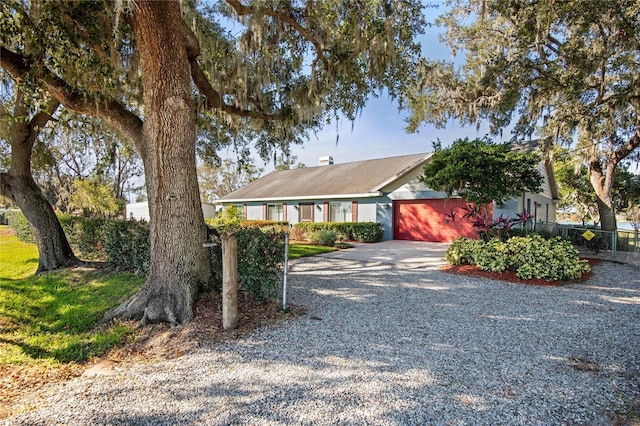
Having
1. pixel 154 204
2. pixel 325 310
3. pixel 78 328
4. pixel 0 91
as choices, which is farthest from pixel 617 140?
pixel 0 91

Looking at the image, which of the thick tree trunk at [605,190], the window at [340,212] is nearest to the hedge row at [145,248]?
the window at [340,212]

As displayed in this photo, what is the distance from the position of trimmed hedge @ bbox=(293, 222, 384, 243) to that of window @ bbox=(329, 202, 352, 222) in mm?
1431

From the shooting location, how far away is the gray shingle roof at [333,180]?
1620 cm

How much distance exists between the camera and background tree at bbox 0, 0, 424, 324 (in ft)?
14.4

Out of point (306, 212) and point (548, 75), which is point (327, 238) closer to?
point (306, 212)

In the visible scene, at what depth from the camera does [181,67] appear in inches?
176

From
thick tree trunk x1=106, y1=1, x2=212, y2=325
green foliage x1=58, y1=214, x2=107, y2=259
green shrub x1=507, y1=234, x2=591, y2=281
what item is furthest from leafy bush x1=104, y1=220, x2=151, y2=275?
green shrub x1=507, y1=234, x2=591, y2=281

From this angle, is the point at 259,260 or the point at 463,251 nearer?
the point at 259,260

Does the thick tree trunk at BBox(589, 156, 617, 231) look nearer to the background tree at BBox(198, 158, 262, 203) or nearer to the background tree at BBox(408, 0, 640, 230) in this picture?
the background tree at BBox(408, 0, 640, 230)

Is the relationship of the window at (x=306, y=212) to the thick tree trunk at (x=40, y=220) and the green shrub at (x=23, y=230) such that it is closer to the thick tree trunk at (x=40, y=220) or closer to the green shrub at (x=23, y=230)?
the thick tree trunk at (x=40, y=220)

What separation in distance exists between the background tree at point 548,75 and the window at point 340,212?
537cm

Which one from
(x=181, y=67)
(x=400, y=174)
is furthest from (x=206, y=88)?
(x=400, y=174)

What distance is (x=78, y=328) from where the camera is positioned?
4727 millimetres

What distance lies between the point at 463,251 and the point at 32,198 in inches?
423
